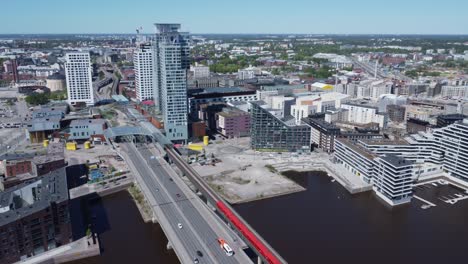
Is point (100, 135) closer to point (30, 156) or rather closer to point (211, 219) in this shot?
point (30, 156)

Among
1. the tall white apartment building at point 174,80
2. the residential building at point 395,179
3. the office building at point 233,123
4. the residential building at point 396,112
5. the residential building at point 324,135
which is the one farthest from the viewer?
the residential building at point 396,112

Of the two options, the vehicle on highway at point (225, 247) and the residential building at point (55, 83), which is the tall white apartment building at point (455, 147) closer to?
the vehicle on highway at point (225, 247)

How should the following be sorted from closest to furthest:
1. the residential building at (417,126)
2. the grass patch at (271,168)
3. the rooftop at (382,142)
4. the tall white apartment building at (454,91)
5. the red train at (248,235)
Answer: the red train at (248,235) < the rooftop at (382,142) < the grass patch at (271,168) < the residential building at (417,126) < the tall white apartment building at (454,91)

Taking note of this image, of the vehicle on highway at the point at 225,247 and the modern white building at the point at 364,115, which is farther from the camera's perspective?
the modern white building at the point at 364,115

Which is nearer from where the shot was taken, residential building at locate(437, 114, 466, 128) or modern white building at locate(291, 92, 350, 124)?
residential building at locate(437, 114, 466, 128)

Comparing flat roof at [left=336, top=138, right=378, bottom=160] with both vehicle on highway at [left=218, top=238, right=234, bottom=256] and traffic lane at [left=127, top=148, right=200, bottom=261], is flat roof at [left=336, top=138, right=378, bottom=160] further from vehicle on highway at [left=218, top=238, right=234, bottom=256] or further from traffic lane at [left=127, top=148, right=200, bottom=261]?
traffic lane at [left=127, top=148, right=200, bottom=261]

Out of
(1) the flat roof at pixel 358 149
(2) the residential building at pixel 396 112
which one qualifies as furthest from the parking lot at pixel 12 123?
(2) the residential building at pixel 396 112

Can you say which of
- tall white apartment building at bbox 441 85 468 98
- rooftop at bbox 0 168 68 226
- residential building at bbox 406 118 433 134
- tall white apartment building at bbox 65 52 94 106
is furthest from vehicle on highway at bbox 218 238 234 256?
tall white apartment building at bbox 441 85 468 98
